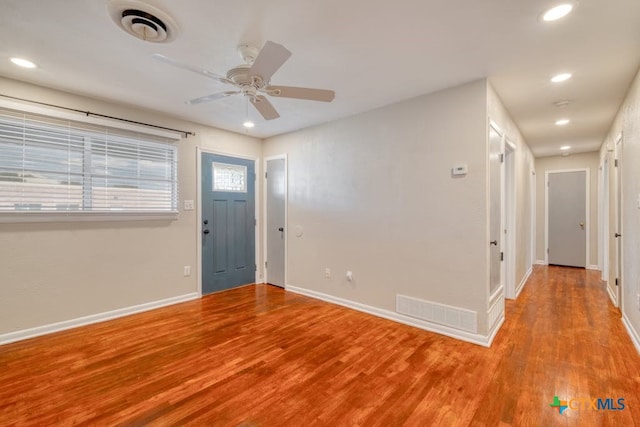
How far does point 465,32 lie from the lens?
203cm

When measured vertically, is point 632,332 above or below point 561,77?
below

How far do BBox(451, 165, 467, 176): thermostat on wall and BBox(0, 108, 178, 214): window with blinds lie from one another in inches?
137

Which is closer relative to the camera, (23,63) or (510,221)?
(23,63)

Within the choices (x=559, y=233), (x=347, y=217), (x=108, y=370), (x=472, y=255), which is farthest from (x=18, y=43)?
(x=559, y=233)

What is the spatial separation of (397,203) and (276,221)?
2256 mm

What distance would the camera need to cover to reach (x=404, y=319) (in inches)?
129

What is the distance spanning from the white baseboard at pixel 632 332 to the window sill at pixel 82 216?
16.9ft

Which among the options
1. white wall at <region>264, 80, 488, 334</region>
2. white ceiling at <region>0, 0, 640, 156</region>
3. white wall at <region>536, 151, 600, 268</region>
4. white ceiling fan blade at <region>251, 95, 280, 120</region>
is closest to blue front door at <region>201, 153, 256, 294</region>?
white wall at <region>264, 80, 488, 334</region>

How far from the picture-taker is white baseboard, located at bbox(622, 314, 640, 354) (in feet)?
8.55

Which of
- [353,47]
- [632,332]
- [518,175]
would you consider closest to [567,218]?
[518,175]

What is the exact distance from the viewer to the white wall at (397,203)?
2822 mm

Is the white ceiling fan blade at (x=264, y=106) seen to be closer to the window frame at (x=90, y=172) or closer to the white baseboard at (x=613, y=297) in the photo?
the window frame at (x=90, y=172)

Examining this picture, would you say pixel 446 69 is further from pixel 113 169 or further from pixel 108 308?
pixel 108 308

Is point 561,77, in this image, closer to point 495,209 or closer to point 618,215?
point 495,209
